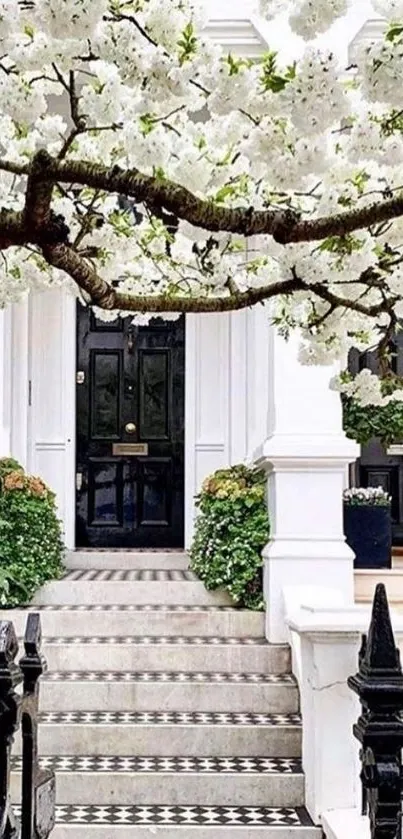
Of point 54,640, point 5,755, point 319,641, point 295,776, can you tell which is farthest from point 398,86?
point 54,640

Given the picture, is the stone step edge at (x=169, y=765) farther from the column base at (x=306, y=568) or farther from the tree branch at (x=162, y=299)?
the tree branch at (x=162, y=299)

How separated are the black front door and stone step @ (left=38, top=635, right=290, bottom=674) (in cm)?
238

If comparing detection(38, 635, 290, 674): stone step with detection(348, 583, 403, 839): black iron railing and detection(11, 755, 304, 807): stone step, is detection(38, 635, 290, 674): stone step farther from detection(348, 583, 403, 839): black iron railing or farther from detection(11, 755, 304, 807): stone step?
detection(348, 583, 403, 839): black iron railing

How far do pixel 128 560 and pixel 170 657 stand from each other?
1931 mm

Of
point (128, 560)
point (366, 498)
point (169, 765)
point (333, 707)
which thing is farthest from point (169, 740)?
point (128, 560)

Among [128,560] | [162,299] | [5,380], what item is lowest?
[128,560]

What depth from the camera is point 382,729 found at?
206 centimetres

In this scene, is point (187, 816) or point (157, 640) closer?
point (187, 816)

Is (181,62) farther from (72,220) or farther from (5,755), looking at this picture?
(5,755)

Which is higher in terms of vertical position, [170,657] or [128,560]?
[128,560]

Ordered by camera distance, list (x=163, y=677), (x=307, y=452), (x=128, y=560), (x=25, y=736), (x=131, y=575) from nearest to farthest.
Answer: (x=25, y=736), (x=163, y=677), (x=307, y=452), (x=131, y=575), (x=128, y=560)

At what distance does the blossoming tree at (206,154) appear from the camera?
2529 mm

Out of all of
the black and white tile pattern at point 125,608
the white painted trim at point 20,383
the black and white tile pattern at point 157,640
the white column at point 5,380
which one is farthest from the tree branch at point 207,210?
the white painted trim at point 20,383

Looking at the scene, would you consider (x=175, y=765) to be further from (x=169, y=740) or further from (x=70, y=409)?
(x=70, y=409)
